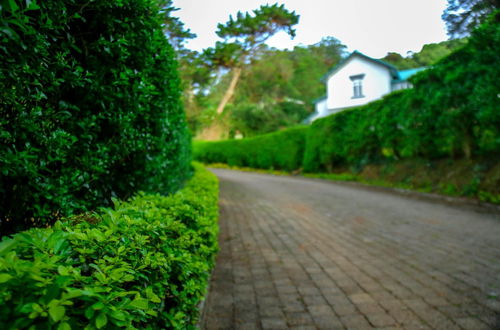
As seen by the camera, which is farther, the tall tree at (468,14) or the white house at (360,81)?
the white house at (360,81)

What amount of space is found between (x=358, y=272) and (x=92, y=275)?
11.9 ft

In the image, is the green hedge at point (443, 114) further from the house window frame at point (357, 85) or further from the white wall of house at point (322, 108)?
the white wall of house at point (322, 108)

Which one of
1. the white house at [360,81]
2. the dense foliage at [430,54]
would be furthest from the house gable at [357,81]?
the dense foliage at [430,54]

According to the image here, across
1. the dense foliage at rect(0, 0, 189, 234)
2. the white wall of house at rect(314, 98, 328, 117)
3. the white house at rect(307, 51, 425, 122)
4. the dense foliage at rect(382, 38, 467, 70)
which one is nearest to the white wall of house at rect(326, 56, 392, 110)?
the white house at rect(307, 51, 425, 122)

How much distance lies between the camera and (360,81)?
29203 millimetres

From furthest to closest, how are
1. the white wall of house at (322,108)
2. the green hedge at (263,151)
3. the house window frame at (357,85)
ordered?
the white wall of house at (322,108), the house window frame at (357,85), the green hedge at (263,151)

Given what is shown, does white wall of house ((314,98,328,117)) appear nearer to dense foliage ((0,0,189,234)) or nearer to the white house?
the white house

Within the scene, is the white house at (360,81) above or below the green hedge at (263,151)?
above

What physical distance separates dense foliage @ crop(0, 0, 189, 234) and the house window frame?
29028 mm

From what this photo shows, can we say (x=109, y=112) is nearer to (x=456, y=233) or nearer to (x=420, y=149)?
(x=456, y=233)

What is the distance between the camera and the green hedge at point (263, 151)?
68.9ft

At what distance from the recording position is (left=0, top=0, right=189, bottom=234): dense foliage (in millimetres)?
1685

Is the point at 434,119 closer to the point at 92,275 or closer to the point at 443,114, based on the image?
the point at 443,114

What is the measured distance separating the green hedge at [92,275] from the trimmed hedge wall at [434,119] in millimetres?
8860
